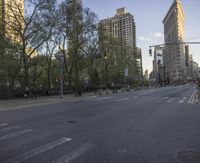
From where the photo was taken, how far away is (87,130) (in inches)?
409

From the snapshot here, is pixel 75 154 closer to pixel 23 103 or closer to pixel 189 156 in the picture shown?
pixel 189 156

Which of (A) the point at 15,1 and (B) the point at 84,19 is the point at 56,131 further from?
(B) the point at 84,19

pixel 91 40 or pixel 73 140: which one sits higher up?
pixel 91 40

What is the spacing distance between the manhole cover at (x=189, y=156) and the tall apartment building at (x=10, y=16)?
36.7 meters

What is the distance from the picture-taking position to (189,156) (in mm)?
6668

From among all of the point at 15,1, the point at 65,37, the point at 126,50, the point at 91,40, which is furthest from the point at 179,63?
the point at 15,1

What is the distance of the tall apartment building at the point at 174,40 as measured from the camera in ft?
383

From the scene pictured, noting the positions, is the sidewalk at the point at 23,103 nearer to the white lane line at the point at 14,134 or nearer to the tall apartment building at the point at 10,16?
the tall apartment building at the point at 10,16

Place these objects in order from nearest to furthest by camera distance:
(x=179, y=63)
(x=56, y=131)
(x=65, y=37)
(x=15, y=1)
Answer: (x=56, y=131)
(x=15, y=1)
(x=65, y=37)
(x=179, y=63)

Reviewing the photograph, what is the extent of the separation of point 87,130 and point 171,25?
116 meters

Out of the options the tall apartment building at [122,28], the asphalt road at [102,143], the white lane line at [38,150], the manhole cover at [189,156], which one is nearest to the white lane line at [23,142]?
the asphalt road at [102,143]

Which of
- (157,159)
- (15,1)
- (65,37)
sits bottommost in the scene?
(157,159)

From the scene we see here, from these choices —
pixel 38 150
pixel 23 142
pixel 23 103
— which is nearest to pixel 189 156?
pixel 38 150

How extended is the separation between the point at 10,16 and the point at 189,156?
38298mm
